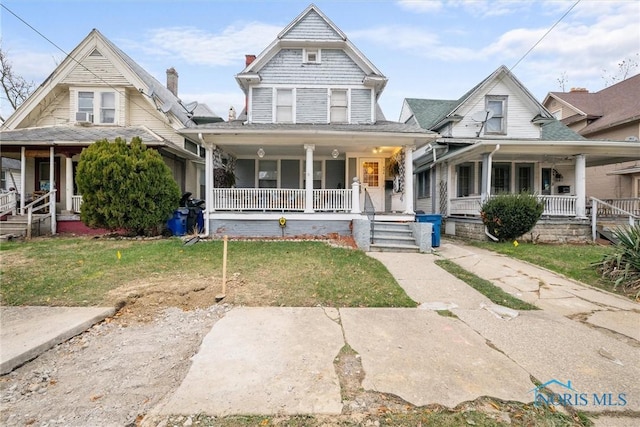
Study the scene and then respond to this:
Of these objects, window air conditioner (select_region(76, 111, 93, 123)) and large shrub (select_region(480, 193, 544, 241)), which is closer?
large shrub (select_region(480, 193, 544, 241))

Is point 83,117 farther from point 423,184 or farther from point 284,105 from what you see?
point 423,184

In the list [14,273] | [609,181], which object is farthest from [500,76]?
[14,273]

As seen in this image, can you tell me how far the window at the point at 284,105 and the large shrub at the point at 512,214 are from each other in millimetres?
8346

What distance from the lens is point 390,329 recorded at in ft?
12.2

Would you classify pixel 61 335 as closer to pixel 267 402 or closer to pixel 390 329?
pixel 267 402

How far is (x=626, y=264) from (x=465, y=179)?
8.75 meters

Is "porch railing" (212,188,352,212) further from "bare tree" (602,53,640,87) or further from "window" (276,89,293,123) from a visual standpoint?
"bare tree" (602,53,640,87)

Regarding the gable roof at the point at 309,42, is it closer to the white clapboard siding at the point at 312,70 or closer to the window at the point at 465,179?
the white clapboard siding at the point at 312,70

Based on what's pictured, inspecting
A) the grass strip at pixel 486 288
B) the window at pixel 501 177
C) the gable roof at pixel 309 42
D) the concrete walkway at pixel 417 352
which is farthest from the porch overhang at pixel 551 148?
the concrete walkway at pixel 417 352

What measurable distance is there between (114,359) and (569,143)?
574 inches

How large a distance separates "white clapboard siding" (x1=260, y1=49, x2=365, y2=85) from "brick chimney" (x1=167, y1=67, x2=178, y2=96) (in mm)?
9253

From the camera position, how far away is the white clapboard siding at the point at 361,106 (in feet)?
39.2

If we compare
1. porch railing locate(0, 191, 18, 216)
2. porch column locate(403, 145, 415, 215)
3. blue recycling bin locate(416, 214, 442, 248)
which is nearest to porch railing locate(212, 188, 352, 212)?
porch column locate(403, 145, 415, 215)

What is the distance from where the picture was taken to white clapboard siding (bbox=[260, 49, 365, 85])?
11.8 meters
